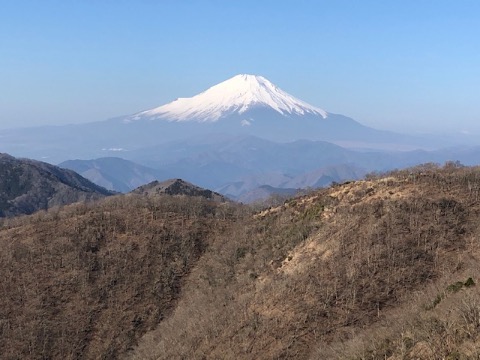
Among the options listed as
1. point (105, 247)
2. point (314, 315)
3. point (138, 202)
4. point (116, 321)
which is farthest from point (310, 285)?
point (138, 202)

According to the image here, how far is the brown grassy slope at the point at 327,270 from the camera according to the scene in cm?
3161

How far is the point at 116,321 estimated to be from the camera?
1706 inches

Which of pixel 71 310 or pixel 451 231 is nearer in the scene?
pixel 451 231

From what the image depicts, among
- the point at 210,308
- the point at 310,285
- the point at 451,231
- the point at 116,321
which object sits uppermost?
the point at 451,231

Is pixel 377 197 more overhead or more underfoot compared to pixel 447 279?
more overhead

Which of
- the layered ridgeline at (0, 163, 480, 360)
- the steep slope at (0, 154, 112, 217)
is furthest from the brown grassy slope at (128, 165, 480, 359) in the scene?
the steep slope at (0, 154, 112, 217)

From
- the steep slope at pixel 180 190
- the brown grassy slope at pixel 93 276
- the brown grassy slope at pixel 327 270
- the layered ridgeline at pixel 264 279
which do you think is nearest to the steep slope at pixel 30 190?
the steep slope at pixel 180 190

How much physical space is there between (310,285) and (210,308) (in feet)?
30.2

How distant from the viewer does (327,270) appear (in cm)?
3656

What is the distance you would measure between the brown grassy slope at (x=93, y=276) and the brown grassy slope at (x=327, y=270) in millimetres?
3120

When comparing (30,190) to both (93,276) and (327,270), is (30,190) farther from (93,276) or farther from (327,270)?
(327,270)

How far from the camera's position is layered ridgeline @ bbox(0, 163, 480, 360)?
29.2m

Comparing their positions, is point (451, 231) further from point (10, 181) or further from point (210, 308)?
point (10, 181)

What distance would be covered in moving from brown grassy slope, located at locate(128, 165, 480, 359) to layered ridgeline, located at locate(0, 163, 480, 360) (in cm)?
13
